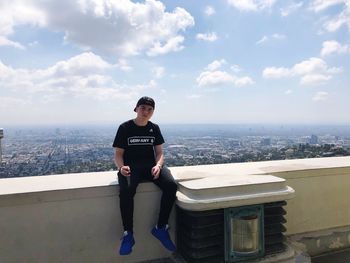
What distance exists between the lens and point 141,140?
113 inches

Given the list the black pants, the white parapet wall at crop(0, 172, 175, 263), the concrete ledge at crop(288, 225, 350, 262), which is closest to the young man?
the black pants

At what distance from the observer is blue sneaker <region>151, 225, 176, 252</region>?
106 inches

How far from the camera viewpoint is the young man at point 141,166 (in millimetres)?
2613

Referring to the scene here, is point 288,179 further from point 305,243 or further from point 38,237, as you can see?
point 38,237

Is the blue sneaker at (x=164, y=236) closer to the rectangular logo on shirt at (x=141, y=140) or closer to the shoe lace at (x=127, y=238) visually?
the shoe lace at (x=127, y=238)

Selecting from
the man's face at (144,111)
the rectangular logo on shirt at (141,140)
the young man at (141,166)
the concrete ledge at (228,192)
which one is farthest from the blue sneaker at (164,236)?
the man's face at (144,111)

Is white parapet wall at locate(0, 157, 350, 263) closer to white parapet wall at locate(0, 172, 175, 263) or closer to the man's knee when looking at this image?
white parapet wall at locate(0, 172, 175, 263)

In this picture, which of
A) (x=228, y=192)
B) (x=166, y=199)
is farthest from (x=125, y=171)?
(x=228, y=192)

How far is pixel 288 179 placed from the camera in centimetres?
334

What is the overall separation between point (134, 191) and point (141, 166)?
0.25m

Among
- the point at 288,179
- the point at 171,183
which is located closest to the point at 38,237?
the point at 171,183

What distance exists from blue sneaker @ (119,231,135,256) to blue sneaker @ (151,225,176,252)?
0.22m

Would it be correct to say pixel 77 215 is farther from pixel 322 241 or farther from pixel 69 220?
pixel 322 241

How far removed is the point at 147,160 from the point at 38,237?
111 cm
